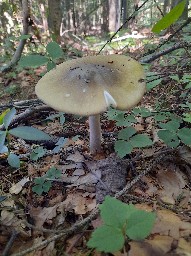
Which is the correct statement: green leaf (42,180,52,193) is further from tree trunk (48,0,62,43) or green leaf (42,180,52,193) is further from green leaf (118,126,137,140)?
tree trunk (48,0,62,43)

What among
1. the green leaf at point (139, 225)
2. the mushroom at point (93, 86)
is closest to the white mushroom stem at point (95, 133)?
the mushroom at point (93, 86)

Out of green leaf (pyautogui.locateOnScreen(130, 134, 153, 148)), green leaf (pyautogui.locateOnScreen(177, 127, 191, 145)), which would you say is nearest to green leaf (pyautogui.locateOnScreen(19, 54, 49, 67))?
green leaf (pyautogui.locateOnScreen(130, 134, 153, 148))

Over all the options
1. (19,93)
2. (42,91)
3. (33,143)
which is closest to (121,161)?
(42,91)

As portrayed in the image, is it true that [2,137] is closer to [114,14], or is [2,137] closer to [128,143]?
[128,143]

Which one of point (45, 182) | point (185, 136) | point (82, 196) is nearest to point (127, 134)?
point (185, 136)

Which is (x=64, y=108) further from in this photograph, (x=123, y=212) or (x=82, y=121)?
(x=82, y=121)
